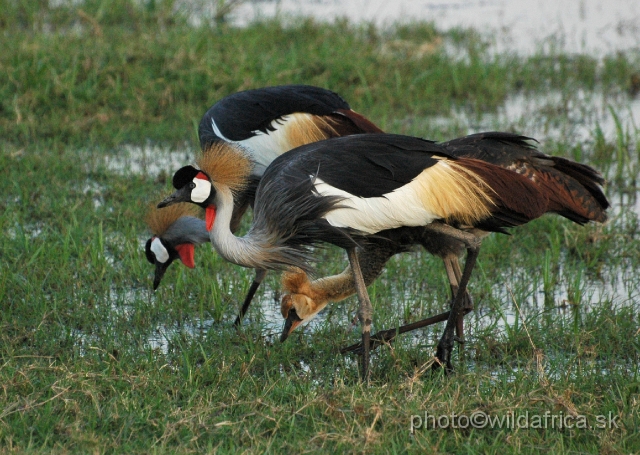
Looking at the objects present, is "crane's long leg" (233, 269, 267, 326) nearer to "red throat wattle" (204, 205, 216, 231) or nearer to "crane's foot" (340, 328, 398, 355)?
"red throat wattle" (204, 205, 216, 231)

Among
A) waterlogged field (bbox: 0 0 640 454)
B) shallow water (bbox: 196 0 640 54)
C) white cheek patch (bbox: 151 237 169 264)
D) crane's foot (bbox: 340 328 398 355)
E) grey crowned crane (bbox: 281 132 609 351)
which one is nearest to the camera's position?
waterlogged field (bbox: 0 0 640 454)

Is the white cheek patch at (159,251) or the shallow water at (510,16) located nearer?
the white cheek patch at (159,251)

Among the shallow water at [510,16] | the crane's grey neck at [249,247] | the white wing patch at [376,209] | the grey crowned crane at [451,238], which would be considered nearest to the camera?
the white wing patch at [376,209]

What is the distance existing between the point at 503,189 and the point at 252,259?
1.14 metres

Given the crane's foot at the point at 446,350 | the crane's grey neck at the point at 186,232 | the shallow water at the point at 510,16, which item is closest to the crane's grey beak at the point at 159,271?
the crane's grey neck at the point at 186,232

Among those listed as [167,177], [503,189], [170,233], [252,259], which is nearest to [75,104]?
[167,177]

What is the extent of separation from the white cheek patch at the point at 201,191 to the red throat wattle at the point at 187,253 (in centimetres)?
69

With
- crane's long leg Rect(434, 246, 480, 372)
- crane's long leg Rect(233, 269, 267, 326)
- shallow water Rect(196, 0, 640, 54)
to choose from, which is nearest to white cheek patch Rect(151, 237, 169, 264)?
crane's long leg Rect(233, 269, 267, 326)

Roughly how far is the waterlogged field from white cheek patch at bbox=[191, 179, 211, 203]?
59 centimetres

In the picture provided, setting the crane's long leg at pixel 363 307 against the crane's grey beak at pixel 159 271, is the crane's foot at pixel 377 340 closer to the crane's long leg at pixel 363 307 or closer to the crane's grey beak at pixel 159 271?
the crane's long leg at pixel 363 307

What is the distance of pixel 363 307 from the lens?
4.44 m

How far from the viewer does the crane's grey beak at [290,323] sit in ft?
15.2

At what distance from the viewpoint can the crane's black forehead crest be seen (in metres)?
4.42

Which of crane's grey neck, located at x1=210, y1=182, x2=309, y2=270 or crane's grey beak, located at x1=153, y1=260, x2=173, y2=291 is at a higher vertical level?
crane's grey neck, located at x1=210, y1=182, x2=309, y2=270
